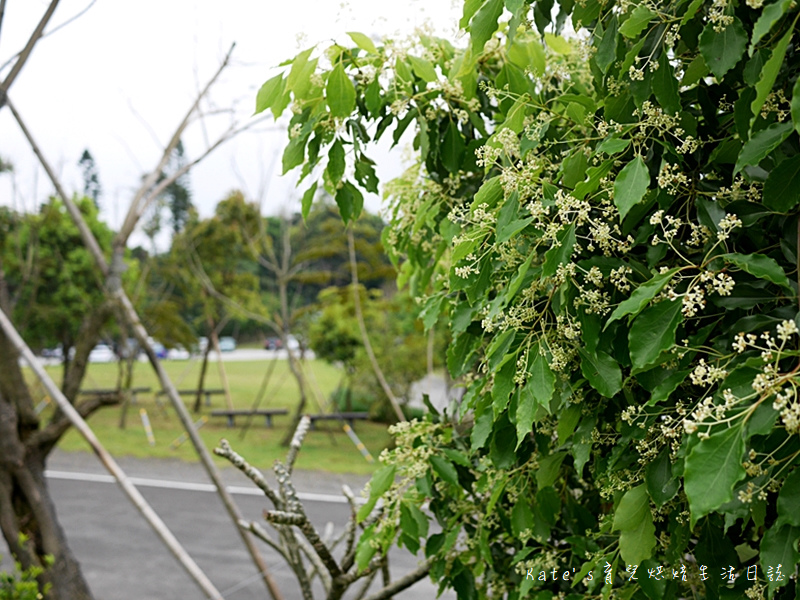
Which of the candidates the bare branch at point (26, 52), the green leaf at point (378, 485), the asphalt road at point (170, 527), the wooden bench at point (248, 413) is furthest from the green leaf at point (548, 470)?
the wooden bench at point (248, 413)

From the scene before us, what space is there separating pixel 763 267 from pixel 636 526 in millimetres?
404

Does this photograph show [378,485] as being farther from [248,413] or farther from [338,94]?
[248,413]

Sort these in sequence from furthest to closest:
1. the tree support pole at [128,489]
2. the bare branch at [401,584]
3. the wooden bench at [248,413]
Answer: the wooden bench at [248,413], the tree support pole at [128,489], the bare branch at [401,584]

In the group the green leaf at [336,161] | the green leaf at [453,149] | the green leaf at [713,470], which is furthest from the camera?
the green leaf at [453,149]

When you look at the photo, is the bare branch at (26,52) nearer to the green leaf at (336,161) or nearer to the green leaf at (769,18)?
the green leaf at (336,161)

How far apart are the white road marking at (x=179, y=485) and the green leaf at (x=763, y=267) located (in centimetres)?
721

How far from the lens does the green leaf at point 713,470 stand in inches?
26.5

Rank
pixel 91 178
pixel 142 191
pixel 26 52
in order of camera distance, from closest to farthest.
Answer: pixel 26 52
pixel 142 191
pixel 91 178

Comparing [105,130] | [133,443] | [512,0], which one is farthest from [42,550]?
[133,443]

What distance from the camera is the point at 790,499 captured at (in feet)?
2.46

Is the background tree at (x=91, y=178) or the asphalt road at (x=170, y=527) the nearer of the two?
the asphalt road at (x=170, y=527)

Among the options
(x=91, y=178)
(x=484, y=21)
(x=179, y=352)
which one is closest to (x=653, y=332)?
(x=484, y=21)

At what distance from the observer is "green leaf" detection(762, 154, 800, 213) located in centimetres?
83

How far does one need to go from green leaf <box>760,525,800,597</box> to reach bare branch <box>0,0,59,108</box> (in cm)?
204
